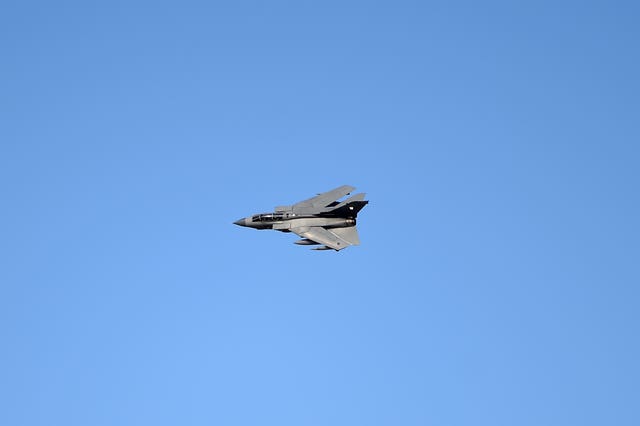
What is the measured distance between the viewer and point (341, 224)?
146 metres

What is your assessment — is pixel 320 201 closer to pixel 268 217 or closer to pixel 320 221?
pixel 320 221

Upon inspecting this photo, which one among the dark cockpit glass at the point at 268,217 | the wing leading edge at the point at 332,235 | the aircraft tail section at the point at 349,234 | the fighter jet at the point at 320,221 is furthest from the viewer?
the dark cockpit glass at the point at 268,217

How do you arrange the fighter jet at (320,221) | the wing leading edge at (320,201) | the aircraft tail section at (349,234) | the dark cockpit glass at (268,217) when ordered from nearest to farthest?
the aircraft tail section at (349,234)
the fighter jet at (320,221)
the dark cockpit glass at (268,217)
the wing leading edge at (320,201)

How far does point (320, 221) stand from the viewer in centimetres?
14650

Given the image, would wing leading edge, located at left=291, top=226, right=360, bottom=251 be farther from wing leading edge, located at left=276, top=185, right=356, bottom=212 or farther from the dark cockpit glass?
wing leading edge, located at left=276, top=185, right=356, bottom=212

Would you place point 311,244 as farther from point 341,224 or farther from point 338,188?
point 338,188

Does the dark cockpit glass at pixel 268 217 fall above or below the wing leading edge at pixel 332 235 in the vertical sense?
above

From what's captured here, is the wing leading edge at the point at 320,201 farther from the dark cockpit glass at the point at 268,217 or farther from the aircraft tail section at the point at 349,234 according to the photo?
the aircraft tail section at the point at 349,234

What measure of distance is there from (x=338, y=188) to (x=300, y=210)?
31.6 feet

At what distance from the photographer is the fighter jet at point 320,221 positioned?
468 ft

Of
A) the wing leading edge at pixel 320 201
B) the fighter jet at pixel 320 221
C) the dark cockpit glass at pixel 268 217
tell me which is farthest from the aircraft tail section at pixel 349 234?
the dark cockpit glass at pixel 268 217

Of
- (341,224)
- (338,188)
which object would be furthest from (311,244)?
(338,188)

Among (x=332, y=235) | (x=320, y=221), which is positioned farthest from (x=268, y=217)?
(x=332, y=235)

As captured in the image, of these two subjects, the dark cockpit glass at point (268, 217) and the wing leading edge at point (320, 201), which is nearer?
the dark cockpit glass at point (268, 217)
